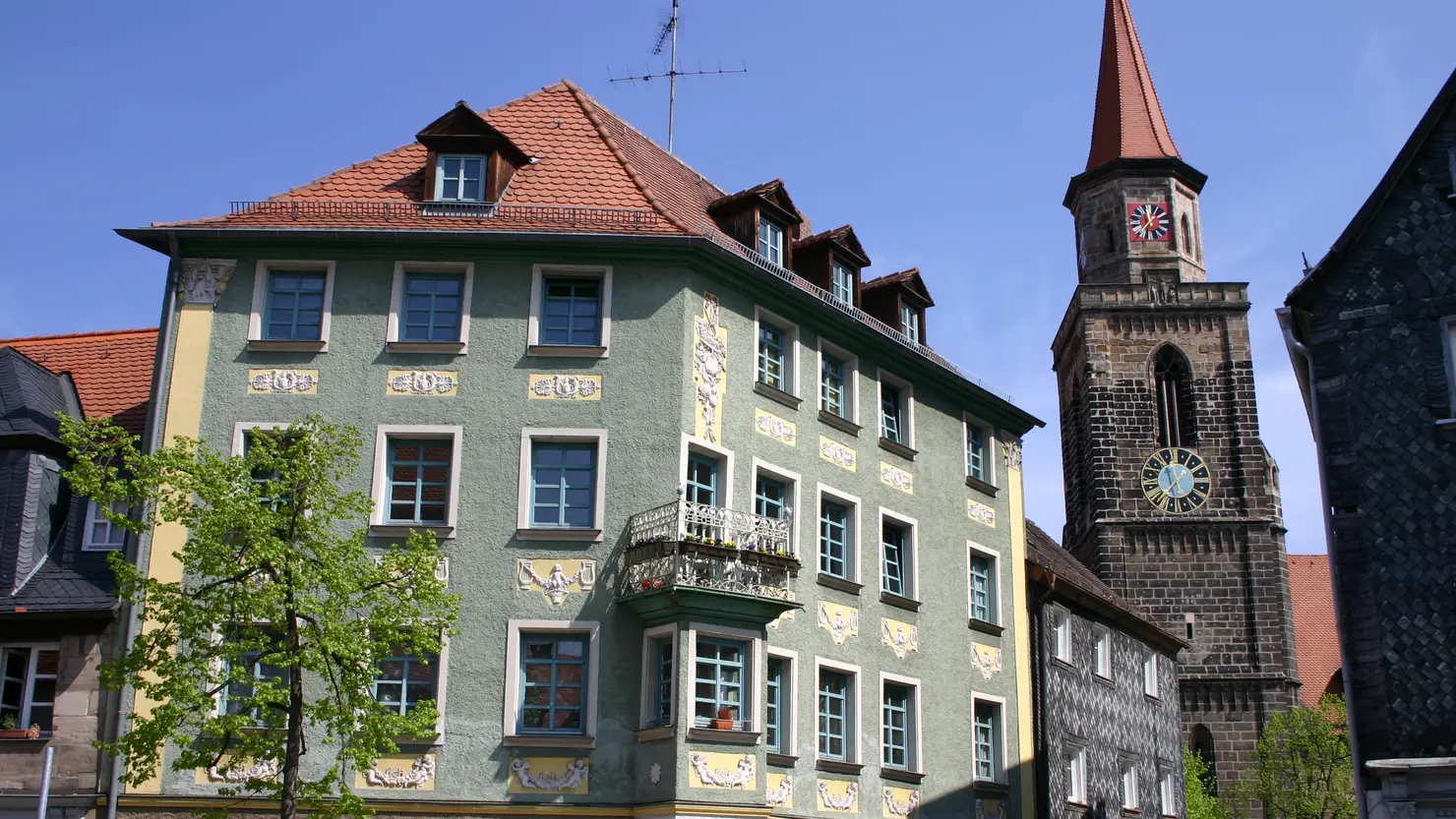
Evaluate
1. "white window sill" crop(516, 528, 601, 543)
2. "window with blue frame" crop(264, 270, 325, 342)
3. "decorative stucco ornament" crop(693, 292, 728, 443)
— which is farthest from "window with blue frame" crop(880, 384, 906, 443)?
"window with blue frame" crop(264, 270, 325, 342)

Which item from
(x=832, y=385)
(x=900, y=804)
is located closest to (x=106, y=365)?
(x=832, y=385)

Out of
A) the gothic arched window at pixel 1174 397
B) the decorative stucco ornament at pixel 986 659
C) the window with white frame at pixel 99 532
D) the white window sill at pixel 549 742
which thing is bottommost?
the white window sill at pixel 549 742

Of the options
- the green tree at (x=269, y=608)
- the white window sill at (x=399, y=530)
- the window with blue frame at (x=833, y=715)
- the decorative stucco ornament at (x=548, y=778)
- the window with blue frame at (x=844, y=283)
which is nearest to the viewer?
the green tree at (x=269, y=608)

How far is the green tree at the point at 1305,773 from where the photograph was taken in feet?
138

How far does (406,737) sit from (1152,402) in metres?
36.8

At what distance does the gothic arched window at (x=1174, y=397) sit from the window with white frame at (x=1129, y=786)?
20536 millimetres

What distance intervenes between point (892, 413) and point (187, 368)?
→ 1125 centimetres

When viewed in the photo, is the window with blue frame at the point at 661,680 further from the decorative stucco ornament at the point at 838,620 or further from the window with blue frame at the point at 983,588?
the window with blue frame at the point at 983,588

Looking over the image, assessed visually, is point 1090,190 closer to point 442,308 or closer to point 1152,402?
point 1152,402

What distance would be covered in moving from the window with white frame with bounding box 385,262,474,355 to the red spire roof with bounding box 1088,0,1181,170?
39.6 metres

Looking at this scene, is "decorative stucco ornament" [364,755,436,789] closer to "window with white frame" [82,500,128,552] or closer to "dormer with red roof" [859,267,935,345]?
"window with white frame" [82,500,128,552]

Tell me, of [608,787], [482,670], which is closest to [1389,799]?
[608,787]

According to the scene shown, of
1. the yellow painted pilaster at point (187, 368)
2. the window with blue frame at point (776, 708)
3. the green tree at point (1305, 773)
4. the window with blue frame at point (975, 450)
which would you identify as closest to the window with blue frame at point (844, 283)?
the window with blue frame at point (975, 450)

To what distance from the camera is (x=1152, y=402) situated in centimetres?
5284
